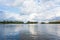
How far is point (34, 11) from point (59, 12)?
432cm

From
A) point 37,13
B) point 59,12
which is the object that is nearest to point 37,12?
point 37,13

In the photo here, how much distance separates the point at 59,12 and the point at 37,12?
142 inches

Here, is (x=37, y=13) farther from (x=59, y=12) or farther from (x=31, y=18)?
(x=59, y=12)

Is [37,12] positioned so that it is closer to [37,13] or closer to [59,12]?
[37,13]

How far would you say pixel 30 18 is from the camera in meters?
21.0

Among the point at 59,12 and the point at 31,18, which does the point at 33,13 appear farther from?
the point at 59,12

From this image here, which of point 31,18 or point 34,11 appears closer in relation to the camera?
point 31,18

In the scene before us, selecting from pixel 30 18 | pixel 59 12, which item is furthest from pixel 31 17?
pixel 59 12

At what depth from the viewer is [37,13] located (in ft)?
69.6

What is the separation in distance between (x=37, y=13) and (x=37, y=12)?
247mm

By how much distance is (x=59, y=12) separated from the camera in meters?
20.3

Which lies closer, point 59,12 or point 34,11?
point 59,12

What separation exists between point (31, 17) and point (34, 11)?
4.99 feet

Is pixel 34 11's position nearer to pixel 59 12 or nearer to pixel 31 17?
pixel 31 17
